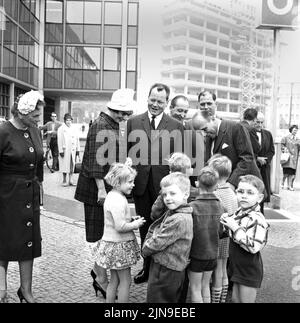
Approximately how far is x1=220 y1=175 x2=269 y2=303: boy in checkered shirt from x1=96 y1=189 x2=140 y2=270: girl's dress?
646 millimetres

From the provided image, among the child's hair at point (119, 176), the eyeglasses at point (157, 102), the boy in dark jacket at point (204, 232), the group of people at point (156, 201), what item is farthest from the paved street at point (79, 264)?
the eyeglasses at point (157, 102)

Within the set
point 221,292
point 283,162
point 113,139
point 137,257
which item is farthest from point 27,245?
point 283,162

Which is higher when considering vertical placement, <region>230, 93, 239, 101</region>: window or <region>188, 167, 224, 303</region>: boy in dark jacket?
<region>230, 93, 239, 101</region>: window

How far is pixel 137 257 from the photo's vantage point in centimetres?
298

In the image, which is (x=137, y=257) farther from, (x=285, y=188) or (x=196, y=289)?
(x=285, y=188)

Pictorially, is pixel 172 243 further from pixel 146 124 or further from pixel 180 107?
pixel 180 107

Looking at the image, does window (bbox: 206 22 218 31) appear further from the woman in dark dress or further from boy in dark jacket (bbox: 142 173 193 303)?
A: the woman in dark dress

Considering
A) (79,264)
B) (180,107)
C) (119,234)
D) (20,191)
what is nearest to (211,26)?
(119,234)

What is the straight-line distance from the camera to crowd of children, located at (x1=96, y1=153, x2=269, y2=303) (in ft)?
8.59

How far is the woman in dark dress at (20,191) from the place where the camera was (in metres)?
3.03

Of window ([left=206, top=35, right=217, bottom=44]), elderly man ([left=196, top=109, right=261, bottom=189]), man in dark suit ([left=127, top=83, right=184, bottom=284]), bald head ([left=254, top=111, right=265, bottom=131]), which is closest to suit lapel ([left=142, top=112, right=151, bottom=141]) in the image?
man in dark suit ([left=127, top=83, right=184, bottom=284])
